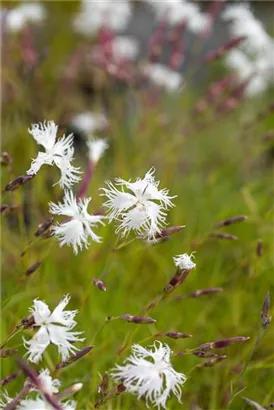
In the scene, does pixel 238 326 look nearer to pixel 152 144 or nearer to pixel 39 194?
pixel 39 194

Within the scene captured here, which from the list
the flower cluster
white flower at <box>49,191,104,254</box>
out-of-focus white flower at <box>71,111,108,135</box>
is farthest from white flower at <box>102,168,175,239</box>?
out-of-focus white flower at <box>71,111,108,135</box>

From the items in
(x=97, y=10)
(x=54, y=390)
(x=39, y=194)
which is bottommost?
(x=54, y=390)

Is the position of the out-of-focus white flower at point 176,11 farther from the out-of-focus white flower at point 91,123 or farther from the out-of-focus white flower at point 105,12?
the out-of-focus white flower at point 91,123


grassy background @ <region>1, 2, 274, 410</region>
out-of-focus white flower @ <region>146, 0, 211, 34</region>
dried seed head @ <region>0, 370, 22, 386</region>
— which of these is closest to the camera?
dried seed head @ <region>0, 370, 22, 386</region>

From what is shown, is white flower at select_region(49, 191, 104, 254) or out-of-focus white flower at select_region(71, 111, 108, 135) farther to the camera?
out-of-focus white flower at select_region(71, 111, 108, 135)

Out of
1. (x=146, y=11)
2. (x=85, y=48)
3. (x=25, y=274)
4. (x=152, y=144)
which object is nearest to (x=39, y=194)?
(x=152, y=144)

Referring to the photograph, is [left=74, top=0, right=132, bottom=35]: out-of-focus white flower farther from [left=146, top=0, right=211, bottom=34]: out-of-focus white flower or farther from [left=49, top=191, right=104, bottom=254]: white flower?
[left=49, top=191, right=104, bottom=254]: white flower
